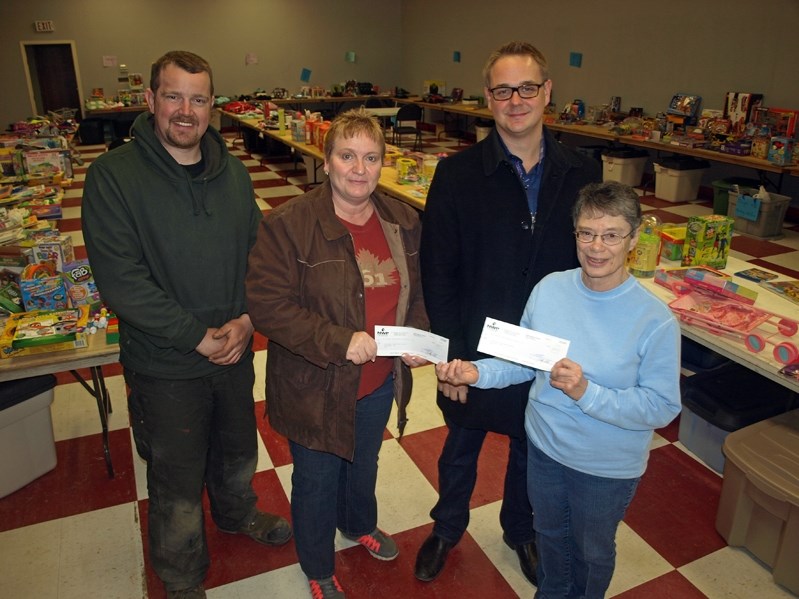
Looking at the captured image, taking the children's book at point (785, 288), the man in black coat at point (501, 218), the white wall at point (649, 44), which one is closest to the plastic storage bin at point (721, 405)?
the children's book at point (785, 288)

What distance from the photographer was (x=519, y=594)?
210 cm

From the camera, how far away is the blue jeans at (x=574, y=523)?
1591 millimetres

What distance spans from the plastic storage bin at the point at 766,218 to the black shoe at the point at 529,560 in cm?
521

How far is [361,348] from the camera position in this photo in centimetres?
160

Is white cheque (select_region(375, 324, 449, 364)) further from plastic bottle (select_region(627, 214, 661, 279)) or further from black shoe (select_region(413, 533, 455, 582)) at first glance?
plastic bottle (select_region(627, 214, 661, 279))

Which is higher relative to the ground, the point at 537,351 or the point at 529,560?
the point at 537,351

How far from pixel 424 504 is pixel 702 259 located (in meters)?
1.83

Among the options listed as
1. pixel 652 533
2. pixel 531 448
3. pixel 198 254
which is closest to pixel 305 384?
pixel 198 254

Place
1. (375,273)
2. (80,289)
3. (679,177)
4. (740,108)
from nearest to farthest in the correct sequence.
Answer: (375,273), (80,289), (740,108), (679,177)

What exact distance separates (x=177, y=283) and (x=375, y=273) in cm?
59

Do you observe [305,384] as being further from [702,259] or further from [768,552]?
[702,259]

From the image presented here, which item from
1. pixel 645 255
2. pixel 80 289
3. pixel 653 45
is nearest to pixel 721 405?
pixel 645 255

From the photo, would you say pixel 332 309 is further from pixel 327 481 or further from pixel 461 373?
pixel 327 481

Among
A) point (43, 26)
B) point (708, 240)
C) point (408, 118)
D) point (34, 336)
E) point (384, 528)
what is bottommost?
point (384, 528)
